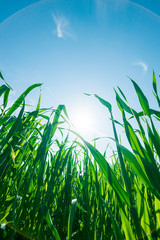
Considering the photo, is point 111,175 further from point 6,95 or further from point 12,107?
point 6,95

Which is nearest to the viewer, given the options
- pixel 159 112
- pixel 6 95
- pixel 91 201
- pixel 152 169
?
pixel 152 169

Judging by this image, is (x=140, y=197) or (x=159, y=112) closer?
(x=140, y=197)

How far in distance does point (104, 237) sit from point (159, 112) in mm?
639

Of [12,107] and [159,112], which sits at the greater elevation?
[12,107]

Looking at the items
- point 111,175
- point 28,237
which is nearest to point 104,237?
point 28,237

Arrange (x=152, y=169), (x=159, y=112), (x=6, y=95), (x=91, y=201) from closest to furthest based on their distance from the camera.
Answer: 1. (x=152, y=169)
2. (x=159, y=112)
3. (x=91, y=201)
4. (x=6, y=95)

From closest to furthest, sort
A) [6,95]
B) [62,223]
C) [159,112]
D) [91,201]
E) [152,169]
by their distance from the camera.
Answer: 1. [152,169]
2. [159,112]
3. [62,223]
4. [91,201]
5. [6,95]

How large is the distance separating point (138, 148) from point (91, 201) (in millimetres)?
682

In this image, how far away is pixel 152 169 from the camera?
441 millimetres

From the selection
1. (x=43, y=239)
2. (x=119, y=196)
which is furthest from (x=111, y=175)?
(x=43, y=239)

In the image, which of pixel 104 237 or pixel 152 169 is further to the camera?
pixel 104 237

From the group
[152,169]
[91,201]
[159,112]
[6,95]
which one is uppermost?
[6,95]

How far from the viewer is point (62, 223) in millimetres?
800

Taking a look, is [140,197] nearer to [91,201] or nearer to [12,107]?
[91,201]
